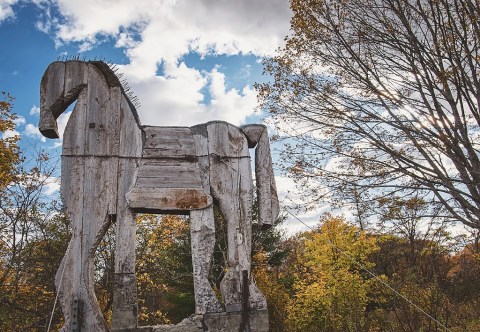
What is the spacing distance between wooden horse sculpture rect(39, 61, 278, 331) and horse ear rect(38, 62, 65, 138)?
1 cm

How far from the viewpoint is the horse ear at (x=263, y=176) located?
4.24 m

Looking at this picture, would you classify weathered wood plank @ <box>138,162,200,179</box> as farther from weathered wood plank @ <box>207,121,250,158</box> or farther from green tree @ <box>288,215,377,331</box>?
green tree @ <box>288,215,377,331</box>

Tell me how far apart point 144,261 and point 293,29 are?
8369 mm

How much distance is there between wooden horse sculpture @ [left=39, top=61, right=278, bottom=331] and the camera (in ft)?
12.0

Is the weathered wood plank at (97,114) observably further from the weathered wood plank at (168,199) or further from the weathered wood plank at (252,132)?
the weathered wood plank at (252,132)

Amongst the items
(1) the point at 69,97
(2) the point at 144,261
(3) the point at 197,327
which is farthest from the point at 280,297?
(1) the point at 69,97

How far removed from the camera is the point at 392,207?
659cm

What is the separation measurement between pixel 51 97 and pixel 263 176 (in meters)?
2.36

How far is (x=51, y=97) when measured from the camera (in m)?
3.99

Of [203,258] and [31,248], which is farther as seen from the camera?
[31,248]

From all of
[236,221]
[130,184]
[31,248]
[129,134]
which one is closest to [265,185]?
[236,221]

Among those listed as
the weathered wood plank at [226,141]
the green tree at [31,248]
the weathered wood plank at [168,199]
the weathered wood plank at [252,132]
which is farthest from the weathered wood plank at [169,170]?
the green tree at [31,248]

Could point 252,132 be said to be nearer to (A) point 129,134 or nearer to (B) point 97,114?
(A) point 129,134

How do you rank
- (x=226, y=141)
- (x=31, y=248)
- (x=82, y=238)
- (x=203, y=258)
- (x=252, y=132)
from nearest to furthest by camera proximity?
(x=82, y=238) → (x=203, y=258) → (x=226, y=141) → (x=252, y=132) → (x=31, y=248)
